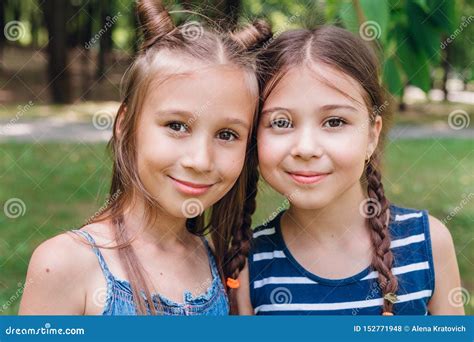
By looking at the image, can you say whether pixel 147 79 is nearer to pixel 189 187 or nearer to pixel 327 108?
pixel 189 187

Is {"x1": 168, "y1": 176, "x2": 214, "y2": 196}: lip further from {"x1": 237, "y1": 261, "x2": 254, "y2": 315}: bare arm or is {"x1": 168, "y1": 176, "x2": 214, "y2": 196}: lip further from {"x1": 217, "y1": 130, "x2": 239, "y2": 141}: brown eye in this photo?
{"x1": 237, "y1": 261, "x2": 254, "y2": 315}: bare arm

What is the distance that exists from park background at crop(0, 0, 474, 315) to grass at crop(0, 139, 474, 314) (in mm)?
12

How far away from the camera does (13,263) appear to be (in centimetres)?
359

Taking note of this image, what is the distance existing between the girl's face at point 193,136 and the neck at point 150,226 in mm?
62

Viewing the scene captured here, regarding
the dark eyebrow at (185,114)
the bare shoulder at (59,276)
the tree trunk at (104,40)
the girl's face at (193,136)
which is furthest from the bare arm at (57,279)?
the tree trunk at (104,40)

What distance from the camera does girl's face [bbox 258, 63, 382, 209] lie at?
172cm

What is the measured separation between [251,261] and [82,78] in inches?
356

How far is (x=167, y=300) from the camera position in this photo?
1.69m

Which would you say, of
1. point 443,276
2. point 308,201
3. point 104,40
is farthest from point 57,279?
point 104,40

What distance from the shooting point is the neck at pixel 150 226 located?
5.65 feet

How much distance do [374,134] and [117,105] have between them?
2.22 metres

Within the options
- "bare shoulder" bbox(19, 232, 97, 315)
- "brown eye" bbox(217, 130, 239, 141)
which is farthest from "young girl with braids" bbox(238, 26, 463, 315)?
"bare shoulder" bbox(19, 232, 97, 315)

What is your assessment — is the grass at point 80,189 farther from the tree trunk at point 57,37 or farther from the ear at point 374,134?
the tree trunk at point 57,37
